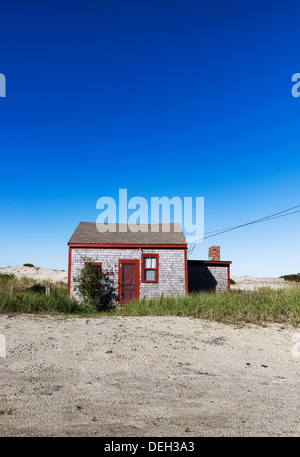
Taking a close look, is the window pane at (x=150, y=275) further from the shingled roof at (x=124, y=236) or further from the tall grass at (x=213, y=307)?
the tall grass at (x=213, y=307)

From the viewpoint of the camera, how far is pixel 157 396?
4.21 metres

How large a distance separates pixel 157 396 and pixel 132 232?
15.3 metres

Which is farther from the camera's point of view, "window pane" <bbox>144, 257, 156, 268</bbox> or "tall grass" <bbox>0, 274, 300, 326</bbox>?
"window pane" <bbox>144, 257, 156, 268</bbox>

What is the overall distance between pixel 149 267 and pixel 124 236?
2.66 m

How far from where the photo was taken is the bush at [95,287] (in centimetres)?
1623

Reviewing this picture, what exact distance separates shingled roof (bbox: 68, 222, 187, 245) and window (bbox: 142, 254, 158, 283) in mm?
910

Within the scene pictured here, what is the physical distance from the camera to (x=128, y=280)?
17.4 metres

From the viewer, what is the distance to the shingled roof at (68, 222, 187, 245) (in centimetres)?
1767

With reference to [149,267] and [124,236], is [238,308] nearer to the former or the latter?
[149,267]

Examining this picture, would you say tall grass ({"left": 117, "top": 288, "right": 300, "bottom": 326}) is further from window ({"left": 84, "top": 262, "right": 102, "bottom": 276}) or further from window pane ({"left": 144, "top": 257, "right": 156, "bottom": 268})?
window pane ({"left": 144, "top": 257, "right": 156, "bottom": 268})

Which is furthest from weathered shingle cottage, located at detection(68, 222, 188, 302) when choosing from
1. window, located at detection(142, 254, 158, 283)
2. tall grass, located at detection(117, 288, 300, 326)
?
tall grass, located at detection(117, 288, 300, 326)

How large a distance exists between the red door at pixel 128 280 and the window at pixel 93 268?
124 centimetres

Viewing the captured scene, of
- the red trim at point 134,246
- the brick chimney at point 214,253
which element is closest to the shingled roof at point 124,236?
the red trim at point 134,246
